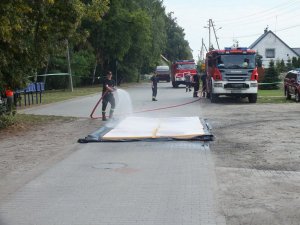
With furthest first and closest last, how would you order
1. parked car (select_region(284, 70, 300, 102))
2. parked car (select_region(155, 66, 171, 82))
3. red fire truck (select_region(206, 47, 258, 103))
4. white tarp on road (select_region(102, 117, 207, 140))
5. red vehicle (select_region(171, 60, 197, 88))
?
parked car (select_region(155, 66, 171, 82)) < red vehicle (select_region(171, 60, 197, 88)) < parked car (select_region(284, 70, 300, 102)) < red fire truck (select_region(206, 47, 258, 103)) < white tarp on road (select_region(102, 117, 207, 140))

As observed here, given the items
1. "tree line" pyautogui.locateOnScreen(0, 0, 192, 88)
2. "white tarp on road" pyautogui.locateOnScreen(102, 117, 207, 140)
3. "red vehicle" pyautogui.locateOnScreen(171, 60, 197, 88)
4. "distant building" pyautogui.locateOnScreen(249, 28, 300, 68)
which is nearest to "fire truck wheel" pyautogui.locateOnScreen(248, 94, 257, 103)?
"tree line" pyautogui.locateOnScreen(0, 0, 192, 88)

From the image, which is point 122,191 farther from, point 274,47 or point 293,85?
point 274,47

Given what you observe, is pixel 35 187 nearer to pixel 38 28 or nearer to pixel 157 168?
pixel 157 168

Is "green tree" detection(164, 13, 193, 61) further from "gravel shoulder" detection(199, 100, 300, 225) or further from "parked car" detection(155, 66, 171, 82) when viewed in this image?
"gravel shoulder" detection(199, 100, 300, 225)

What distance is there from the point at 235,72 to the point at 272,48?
Result: 67.3 meters

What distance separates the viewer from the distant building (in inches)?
3595

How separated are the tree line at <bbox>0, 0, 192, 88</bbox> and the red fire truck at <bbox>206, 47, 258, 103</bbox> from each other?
685 cm

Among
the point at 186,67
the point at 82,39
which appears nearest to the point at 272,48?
the point at 186,67

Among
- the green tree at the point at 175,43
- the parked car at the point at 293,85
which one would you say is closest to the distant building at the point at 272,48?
the green tree at the point at 175,43

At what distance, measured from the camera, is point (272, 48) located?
91688 mm

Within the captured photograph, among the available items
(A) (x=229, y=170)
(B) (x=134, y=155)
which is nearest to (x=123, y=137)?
(B) (x=134, y=155)

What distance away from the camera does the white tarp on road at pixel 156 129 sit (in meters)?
13.6

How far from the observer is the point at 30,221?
6.20m

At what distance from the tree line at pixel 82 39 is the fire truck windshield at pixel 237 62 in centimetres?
684
